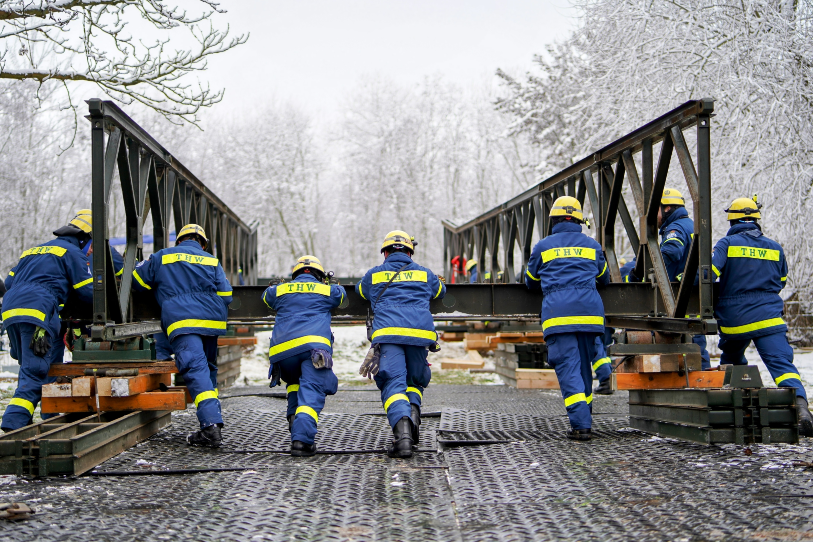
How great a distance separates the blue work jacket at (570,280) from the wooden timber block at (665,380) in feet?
1.79

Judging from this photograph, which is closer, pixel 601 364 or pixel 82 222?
pixel 82 222

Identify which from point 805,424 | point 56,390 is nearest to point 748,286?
point 805,424

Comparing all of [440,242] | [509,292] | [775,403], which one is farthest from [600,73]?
[440,242]

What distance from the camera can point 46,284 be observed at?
5641 millimetres

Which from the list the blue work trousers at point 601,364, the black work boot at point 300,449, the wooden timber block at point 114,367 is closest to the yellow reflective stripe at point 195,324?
the wooden timber block at point 114,367

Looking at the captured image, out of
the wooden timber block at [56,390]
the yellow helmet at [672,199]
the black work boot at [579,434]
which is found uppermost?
the yellow helmet at [672,199]

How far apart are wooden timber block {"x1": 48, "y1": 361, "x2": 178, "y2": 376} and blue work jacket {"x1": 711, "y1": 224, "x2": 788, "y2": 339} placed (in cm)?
408

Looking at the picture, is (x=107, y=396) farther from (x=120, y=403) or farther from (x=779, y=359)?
(x=779, y=359)

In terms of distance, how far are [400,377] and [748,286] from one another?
8.68 feet

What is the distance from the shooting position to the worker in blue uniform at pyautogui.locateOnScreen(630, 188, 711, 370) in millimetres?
6117

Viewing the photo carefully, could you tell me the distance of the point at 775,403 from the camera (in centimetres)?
487

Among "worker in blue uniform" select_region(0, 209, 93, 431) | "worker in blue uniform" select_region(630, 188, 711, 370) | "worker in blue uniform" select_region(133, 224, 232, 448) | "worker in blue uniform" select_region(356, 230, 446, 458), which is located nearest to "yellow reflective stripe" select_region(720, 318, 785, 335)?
"worker in blue uniform" select_region(630, 188, 711, 370)

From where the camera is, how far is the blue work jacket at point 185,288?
555 cm

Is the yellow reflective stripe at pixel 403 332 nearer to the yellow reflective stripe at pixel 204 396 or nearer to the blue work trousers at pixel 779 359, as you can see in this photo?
the yellow reflective stripe at pixel 204 396
